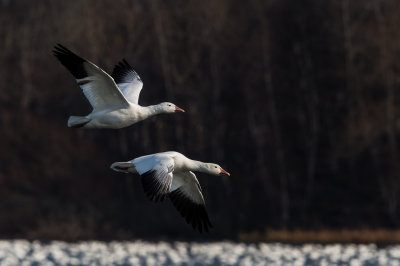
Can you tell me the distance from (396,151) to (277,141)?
3.18 m

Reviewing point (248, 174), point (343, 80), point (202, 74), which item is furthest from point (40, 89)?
point (343, 80)

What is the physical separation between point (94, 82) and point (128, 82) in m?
1.21

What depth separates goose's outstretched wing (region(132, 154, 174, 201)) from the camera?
27.1 ft

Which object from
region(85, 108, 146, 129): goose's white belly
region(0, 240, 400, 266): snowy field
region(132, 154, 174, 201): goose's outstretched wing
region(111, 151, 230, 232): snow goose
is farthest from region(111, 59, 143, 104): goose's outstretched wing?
region(0, 240, 400, 266): snowy field

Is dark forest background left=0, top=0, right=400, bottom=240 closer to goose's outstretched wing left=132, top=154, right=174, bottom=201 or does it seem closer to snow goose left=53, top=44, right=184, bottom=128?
snow goose left=53, top=44, right=184, bottom=128

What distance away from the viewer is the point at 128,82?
10648 millimetres

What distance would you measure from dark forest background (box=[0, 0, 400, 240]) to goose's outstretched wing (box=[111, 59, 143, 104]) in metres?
12.5

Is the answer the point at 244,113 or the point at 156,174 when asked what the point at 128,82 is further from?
the point at 244,113

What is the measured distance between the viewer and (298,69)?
2594 cm

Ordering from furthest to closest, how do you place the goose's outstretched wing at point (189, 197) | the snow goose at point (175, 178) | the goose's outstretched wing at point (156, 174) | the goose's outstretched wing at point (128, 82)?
the goose's outstretched wing at point (128, 82) < the goose's outstretched wing at point (189, 197) < the snow goose at point (175, 178) < the goose's outstretched wing at point (156, 174)

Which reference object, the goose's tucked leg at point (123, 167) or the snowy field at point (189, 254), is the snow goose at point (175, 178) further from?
the snowy field at point (189, 254)

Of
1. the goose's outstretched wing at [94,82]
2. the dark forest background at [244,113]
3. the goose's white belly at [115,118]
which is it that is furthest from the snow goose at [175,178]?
the dark forest background at [244,113]

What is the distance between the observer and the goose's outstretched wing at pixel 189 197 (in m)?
9.67

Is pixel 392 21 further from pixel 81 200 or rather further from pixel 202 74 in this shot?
pixel 81 200
